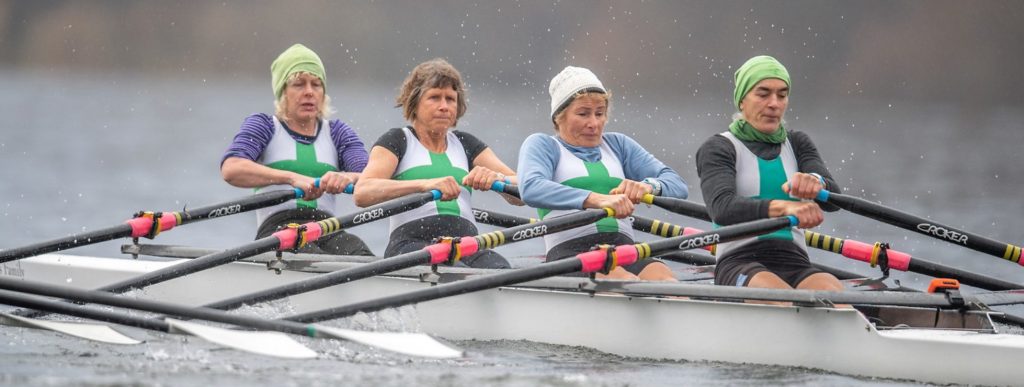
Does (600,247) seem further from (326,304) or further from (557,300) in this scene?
(326,304)

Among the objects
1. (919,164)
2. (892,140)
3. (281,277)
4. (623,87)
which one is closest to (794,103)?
(623,87)

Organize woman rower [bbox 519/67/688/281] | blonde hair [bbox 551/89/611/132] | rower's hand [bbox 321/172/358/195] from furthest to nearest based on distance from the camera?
1. rower's hand [bbox 321/172/358/195]
2. blonde hair [bbox 551/89/611/132]
3. woman rower [bbox 519/67/688/281]

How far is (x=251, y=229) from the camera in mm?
13289

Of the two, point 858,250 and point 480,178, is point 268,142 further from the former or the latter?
point 858,250

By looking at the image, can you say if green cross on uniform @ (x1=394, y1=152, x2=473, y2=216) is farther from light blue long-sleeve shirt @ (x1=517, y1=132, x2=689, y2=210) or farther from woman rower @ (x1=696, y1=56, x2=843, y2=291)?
woman rower @ (x1=696, y1=56, x2=843, y2=291)

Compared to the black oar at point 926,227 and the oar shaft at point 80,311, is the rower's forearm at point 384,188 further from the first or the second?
the black oar at point 926,227

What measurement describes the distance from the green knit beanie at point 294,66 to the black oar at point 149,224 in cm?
69

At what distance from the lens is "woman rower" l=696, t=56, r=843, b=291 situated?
213 inches

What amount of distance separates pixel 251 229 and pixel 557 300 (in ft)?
26.5

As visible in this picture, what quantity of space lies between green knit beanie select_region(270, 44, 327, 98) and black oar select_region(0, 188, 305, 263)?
690mm

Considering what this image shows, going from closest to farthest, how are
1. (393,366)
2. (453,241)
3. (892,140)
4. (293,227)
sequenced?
(393,366) → (453,241) → (293,227) → (892,140)

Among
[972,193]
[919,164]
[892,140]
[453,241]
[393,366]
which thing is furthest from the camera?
[892,140]

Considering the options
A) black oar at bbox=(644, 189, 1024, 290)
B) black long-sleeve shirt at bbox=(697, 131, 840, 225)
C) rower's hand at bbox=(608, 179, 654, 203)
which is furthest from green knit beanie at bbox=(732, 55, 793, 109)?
rower's hand at bbox=(608, 179, 654, 203)

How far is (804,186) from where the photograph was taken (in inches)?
212
